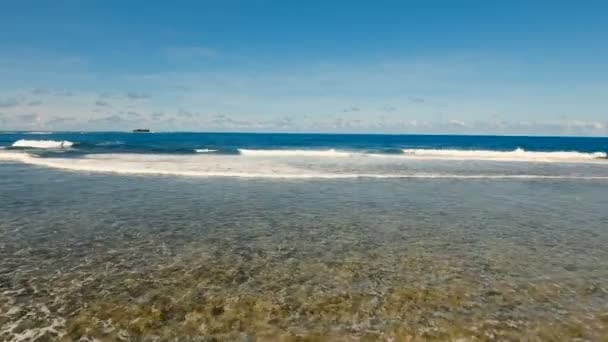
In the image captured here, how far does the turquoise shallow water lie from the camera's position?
6.44 m

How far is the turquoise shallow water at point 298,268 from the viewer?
644 cm

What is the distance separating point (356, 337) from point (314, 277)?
2.56 m

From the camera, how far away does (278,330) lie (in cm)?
629

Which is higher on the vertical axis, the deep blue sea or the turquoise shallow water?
the deep blue sea

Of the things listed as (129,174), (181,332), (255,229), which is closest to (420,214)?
(255,229)

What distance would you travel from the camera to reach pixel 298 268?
913 cm

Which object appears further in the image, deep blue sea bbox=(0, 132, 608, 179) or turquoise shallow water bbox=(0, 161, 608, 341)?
deep blue sea bbox=(0, 132, 608, 179)

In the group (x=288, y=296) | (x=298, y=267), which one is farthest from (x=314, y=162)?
(x=288, y=296)

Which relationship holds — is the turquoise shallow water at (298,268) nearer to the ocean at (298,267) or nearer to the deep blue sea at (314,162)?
the ocean at (298,267)

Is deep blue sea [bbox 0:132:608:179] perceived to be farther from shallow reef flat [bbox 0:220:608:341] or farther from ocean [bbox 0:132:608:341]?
shallow reef flat [bbox 0:220:608:341]

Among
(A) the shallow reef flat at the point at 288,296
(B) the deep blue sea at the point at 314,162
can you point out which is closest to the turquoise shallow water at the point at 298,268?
(A) the shallow reef flat at the point at 288,296

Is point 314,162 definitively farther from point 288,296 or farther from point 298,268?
point 288,296

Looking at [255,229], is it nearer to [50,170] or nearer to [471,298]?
[471,298]

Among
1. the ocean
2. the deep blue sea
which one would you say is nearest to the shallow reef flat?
the ocean
